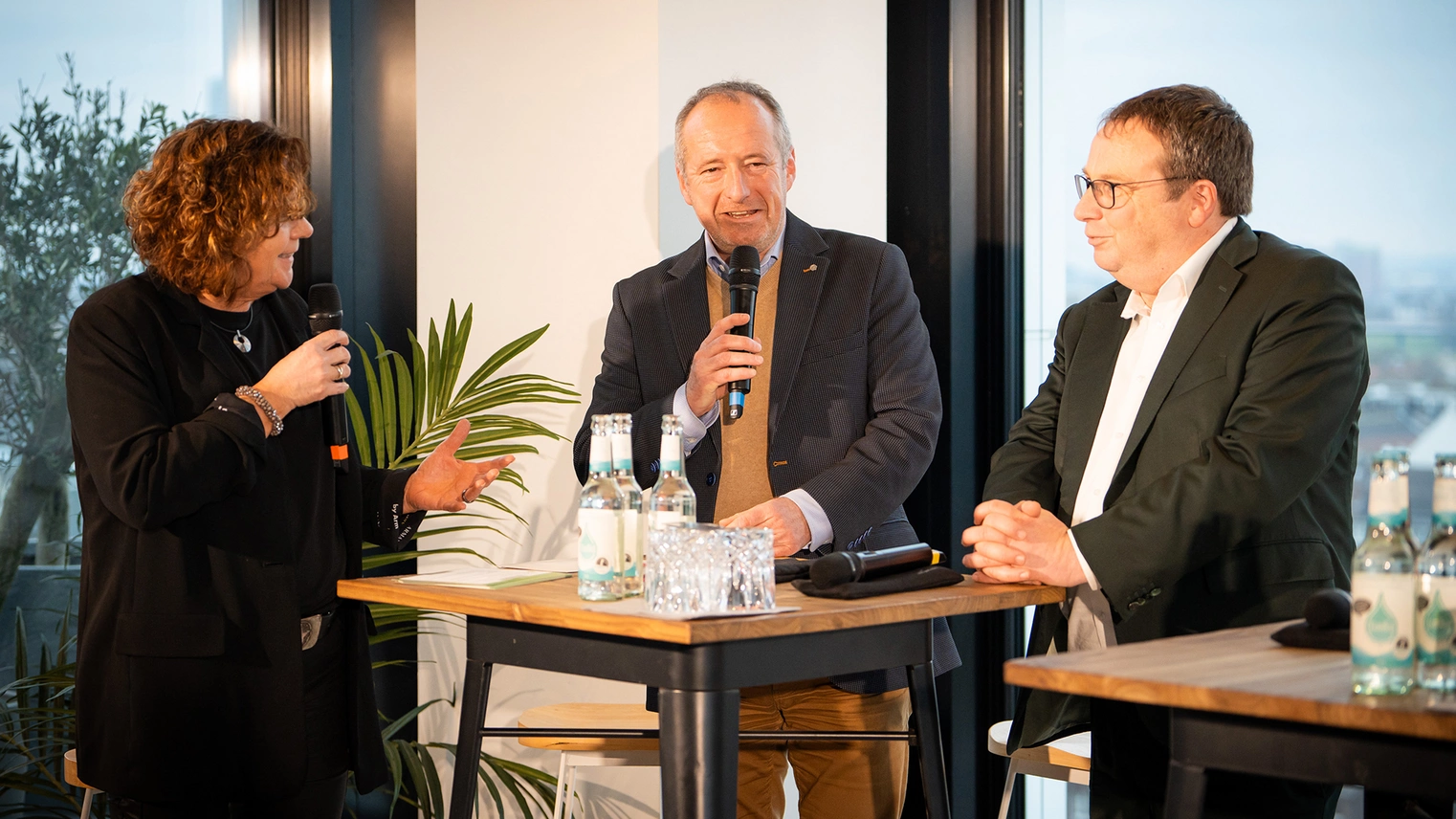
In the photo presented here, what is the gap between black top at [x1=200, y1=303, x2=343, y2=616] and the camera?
7.71 ft

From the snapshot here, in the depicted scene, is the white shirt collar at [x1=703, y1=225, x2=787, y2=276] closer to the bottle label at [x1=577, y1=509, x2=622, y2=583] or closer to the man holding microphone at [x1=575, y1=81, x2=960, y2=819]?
the man holding microphone at [x1=575, y1=81, x2=960, y2=819]

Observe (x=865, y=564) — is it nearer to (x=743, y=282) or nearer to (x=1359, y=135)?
(x=743, y=282)

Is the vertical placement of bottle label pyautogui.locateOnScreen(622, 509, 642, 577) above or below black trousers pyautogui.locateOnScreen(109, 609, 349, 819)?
above

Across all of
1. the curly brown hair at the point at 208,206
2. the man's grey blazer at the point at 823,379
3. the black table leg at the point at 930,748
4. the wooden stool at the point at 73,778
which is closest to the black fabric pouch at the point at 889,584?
the black table leg at the point at 930,748

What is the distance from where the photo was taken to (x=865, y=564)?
208cm

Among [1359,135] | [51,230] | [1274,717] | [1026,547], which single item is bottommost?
[1274,717]

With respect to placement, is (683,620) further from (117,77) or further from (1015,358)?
(117,77)

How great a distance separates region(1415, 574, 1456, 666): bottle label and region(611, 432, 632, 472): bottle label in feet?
3.34

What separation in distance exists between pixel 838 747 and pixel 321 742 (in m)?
1.00

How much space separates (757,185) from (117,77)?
6.70 ft

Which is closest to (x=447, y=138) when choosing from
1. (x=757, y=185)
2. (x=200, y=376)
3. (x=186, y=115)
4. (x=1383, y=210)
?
(x=186, y=115)

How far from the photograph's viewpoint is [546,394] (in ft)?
12.3

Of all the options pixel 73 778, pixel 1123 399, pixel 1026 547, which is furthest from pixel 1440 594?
pixel 73 778

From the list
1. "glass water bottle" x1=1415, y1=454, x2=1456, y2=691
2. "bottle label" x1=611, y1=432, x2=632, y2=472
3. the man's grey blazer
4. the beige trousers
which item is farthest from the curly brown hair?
"glass water bottle" x1=1415, y1=454, x2=1456, y2=691
